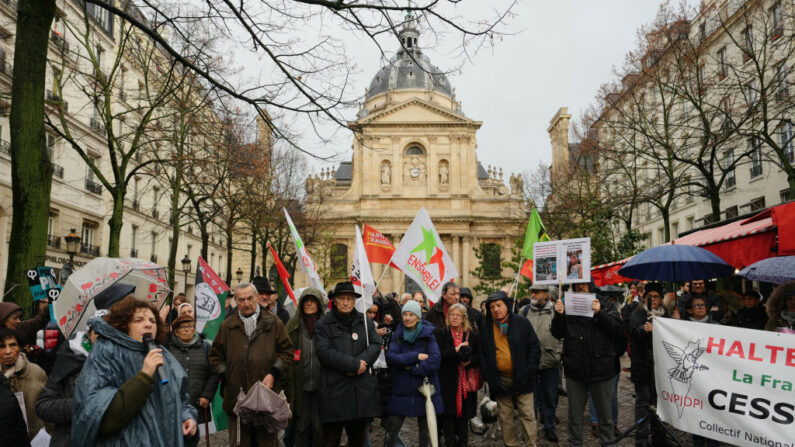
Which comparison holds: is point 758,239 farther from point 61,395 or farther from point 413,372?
point 61,395

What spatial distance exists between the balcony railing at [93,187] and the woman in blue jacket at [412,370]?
2341 centimetres

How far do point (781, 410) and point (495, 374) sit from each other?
273 cm

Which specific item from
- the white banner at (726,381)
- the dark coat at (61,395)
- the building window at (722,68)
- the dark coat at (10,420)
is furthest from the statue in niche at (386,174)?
the dark coat at (10,420)

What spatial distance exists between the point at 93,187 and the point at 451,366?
2398 centimetres

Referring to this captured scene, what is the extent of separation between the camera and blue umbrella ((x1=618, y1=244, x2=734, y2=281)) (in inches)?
301

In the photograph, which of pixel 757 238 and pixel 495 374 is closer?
pixel 495 374

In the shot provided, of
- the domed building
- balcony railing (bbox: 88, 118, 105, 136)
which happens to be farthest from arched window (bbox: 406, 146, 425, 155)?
balcony railing (bbox: 88, 118, 105, 136)

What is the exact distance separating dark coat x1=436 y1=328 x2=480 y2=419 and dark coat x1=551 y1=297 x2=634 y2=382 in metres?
0.99

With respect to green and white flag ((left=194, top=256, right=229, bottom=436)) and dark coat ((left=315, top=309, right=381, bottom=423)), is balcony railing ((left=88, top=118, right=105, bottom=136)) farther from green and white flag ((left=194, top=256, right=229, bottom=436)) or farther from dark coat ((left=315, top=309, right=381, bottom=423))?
dark coat ((left=315, top=309, right=381, bottom=423))

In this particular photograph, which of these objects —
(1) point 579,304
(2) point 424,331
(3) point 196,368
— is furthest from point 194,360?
(1) point 579,304

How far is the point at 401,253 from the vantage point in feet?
28.5

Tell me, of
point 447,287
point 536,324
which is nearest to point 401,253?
point 447,287

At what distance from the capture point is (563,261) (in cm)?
709

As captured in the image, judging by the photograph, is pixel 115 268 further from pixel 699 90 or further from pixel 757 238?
pixel 699 90
